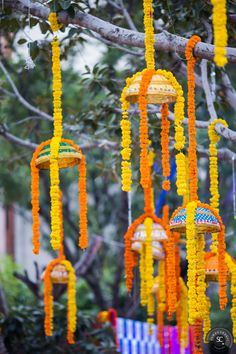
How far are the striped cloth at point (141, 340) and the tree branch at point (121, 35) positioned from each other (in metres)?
3.66

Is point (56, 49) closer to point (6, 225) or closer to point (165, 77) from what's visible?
point (165, 77)

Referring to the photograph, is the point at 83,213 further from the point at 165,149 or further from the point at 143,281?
the point at 143,281

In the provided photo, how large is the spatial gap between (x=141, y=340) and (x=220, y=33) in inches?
192

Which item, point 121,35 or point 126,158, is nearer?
point 126,158

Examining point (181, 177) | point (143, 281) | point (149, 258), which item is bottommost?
point (143, 281)

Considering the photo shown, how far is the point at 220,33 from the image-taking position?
16.2 feet

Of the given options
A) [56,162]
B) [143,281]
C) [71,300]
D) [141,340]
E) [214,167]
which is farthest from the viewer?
[141,340]

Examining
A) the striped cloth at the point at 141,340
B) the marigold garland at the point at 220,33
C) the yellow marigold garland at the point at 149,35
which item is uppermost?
the yellow marigold garland at the point at 149,35

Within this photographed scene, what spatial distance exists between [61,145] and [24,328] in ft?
11.9

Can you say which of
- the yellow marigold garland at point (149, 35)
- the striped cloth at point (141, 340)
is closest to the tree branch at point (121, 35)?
the yellow marigold garland at point (149, 35)

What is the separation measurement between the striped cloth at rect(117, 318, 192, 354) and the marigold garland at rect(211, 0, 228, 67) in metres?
4.60

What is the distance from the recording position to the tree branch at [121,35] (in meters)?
5.82

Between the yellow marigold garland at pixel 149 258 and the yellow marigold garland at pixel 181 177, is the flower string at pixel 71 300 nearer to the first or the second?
the yellow marigold garland at pixel 149 258

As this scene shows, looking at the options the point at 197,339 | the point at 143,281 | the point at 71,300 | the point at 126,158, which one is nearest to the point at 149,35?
the point at 126,158
